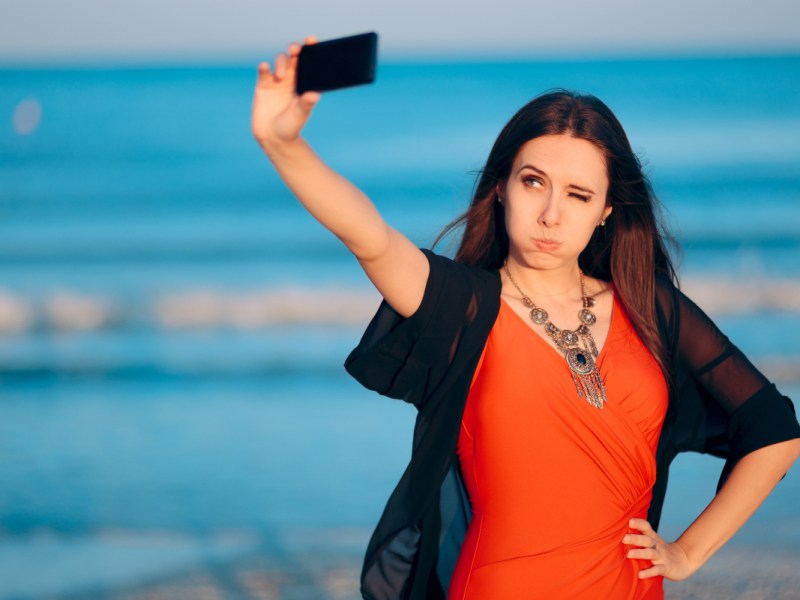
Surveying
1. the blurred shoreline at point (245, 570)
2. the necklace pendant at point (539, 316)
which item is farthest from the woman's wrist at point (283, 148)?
the blurred shoreline at point (245, 570)

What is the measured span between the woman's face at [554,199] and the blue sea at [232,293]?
2.26ft

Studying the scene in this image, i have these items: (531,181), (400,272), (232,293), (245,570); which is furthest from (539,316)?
(232,293)

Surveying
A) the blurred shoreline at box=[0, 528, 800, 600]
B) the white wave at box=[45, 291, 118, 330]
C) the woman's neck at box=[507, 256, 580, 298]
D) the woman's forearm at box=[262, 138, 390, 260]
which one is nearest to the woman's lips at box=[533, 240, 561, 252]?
the woman's neck at box=[507, 256, 580, 298]

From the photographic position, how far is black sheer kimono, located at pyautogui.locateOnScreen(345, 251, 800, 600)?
2.41 m

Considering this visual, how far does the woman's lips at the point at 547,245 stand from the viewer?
8.43ft

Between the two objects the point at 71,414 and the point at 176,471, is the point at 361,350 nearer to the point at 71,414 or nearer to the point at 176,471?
the point at 176,471

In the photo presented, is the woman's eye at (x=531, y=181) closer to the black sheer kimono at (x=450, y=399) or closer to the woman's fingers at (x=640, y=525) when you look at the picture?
the black sheer kimono at (x=450, y=399)

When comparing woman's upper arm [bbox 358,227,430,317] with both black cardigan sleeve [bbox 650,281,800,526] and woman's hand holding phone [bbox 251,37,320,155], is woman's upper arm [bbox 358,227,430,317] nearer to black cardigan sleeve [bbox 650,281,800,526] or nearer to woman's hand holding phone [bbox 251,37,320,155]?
woman's hand holding phone [bbox 251,37,320,155]

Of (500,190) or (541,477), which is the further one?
(500,190)

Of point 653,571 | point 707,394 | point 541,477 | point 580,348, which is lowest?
point 653,571

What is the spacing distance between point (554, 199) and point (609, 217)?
0.37 meters

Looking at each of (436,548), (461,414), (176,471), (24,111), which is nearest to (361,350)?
(461,414)

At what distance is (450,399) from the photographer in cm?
244

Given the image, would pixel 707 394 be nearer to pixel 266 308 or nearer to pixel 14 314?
pixel 266 308
